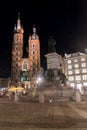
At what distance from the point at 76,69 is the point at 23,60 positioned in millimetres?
32394

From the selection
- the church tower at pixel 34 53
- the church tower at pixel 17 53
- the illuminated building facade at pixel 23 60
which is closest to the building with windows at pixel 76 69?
the church tower at pixel 34 53

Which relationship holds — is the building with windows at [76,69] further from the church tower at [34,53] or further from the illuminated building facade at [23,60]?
the illuminated building facade at [23,60]

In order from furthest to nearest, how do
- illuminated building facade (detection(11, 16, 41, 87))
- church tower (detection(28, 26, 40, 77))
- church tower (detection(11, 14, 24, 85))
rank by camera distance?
1. church tower (detection(28, 26, 40, 77))
2. church tower (detection(11, 14, 24, 85))
3. illuminated building facade (detection(11, 16, 41, 87))

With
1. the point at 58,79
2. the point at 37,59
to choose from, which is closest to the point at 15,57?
the point at 37,59

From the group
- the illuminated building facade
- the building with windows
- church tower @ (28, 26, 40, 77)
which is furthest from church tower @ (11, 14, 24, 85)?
the building with windows

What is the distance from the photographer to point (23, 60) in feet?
353

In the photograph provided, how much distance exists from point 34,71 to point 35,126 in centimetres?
9284

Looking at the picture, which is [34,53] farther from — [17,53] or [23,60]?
[17,53]

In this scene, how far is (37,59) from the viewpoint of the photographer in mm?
108438

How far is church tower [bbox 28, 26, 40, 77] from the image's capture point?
104475mm

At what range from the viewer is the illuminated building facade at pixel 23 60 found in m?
101

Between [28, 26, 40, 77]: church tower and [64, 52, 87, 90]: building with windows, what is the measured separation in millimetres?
17466

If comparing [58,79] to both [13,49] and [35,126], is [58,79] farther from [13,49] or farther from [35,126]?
[13,49]

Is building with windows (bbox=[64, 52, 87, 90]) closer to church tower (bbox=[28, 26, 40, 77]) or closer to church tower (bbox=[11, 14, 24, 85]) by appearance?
church tower (bbox=[28, 26, 40, 77])
